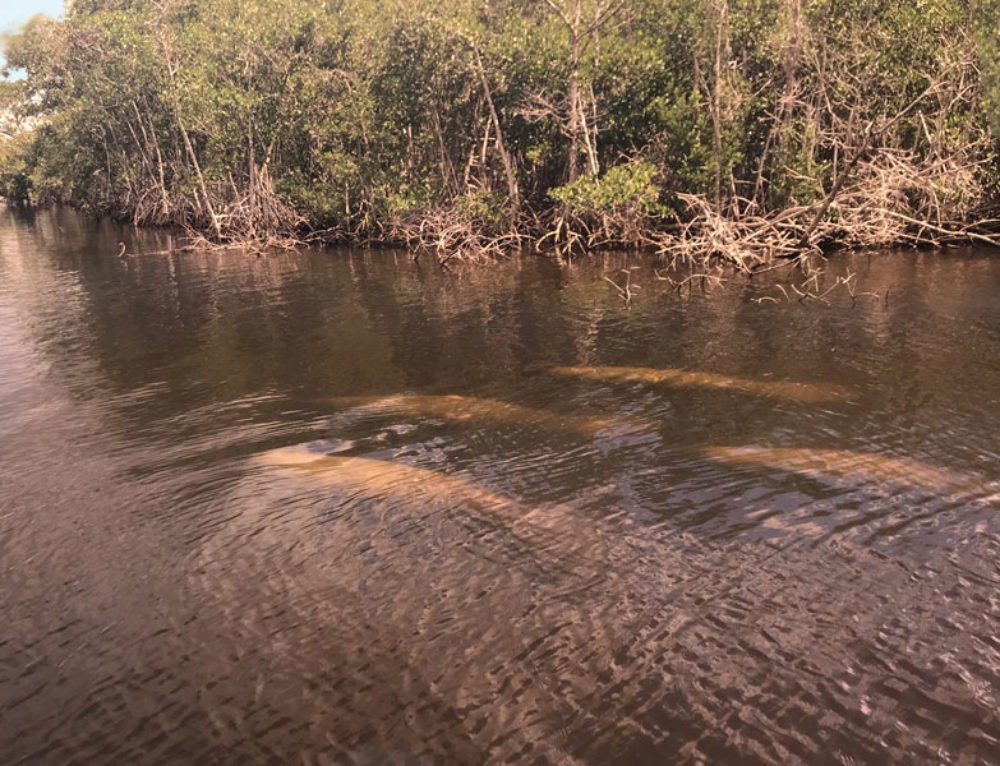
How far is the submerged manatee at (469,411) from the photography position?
778cm

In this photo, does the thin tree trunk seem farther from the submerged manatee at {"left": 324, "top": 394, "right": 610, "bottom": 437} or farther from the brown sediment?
the brown sediment

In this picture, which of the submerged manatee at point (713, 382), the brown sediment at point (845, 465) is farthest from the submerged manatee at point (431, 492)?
the submerged manatee at point (713, 382)

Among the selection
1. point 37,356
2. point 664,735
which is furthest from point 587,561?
point 37,356

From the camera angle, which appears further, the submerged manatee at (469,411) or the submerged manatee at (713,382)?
the submerged manatee at (713,382)

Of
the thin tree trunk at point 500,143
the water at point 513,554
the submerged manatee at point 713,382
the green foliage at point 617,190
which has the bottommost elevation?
the water at point 513,554

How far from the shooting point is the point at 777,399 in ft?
26.7

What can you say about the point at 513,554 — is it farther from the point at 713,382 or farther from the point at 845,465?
the point at 713,382

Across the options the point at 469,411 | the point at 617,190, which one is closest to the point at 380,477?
the point at 469,411

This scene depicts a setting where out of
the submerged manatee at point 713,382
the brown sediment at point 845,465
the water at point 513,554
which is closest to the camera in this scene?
the water at point 513,554

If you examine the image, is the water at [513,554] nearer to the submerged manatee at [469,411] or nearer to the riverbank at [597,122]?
the submerged manatee at [469,411]

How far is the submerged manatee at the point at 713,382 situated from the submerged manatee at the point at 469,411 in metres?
1.52

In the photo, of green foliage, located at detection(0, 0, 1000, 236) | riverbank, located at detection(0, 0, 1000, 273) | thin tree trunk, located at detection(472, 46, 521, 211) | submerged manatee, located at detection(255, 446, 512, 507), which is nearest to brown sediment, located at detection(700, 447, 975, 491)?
submerged manatee, located at detection(255, 446, 512, 507)

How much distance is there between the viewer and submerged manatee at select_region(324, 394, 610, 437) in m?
7.78

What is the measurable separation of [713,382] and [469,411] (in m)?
3.04
